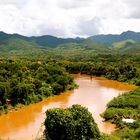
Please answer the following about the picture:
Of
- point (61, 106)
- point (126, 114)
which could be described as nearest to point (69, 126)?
point (126, 114)

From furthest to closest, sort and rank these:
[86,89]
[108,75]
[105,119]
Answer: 1. [108,75]
2. [86,89]
3. [105,119]

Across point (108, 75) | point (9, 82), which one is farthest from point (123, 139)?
point (108, 75)

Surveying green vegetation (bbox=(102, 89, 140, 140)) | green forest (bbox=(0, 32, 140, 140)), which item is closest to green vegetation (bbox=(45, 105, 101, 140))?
green forest (bbox=(0, 32, 140, 140))

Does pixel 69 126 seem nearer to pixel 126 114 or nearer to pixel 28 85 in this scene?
pixel 126 114

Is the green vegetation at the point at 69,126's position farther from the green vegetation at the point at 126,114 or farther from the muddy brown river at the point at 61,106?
the muddy brown river at the point at 61,106

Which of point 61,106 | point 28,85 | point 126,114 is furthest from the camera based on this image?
point 61,106

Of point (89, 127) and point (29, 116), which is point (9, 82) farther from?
point (89, 127)
